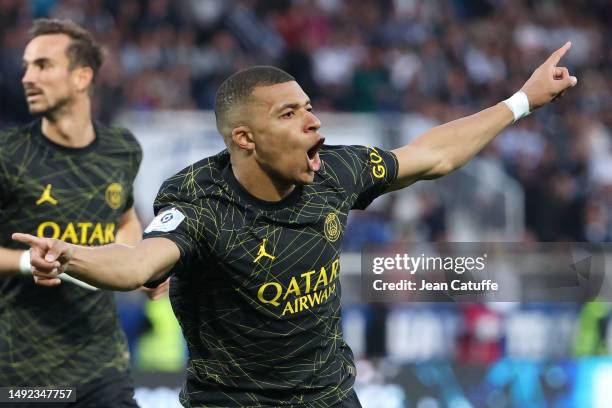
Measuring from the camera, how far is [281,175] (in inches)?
168

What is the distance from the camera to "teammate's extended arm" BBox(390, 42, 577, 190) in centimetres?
480

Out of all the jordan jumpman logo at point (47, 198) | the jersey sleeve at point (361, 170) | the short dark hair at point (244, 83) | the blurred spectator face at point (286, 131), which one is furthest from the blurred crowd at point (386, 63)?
the blurred spectator face at point (286, 131)

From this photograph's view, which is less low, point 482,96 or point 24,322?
point 482,96

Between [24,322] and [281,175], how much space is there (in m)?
1.87

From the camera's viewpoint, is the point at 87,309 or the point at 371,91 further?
the point at 371,91

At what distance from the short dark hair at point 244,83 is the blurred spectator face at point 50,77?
1657 millimetres

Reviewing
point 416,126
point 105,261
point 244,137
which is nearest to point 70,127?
point 244,137

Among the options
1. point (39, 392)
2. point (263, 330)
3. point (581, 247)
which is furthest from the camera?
point (581, 247)

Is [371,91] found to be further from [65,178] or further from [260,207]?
[260,207]

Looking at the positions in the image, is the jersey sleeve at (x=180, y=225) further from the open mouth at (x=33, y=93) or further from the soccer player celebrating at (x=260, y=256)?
the open mouth at (x=33, y=93)

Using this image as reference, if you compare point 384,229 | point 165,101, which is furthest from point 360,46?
point 384,229

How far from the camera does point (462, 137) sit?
4879 mm

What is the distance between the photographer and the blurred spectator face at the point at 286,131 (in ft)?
13.9

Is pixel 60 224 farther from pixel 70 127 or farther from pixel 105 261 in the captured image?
pixel 105 261
